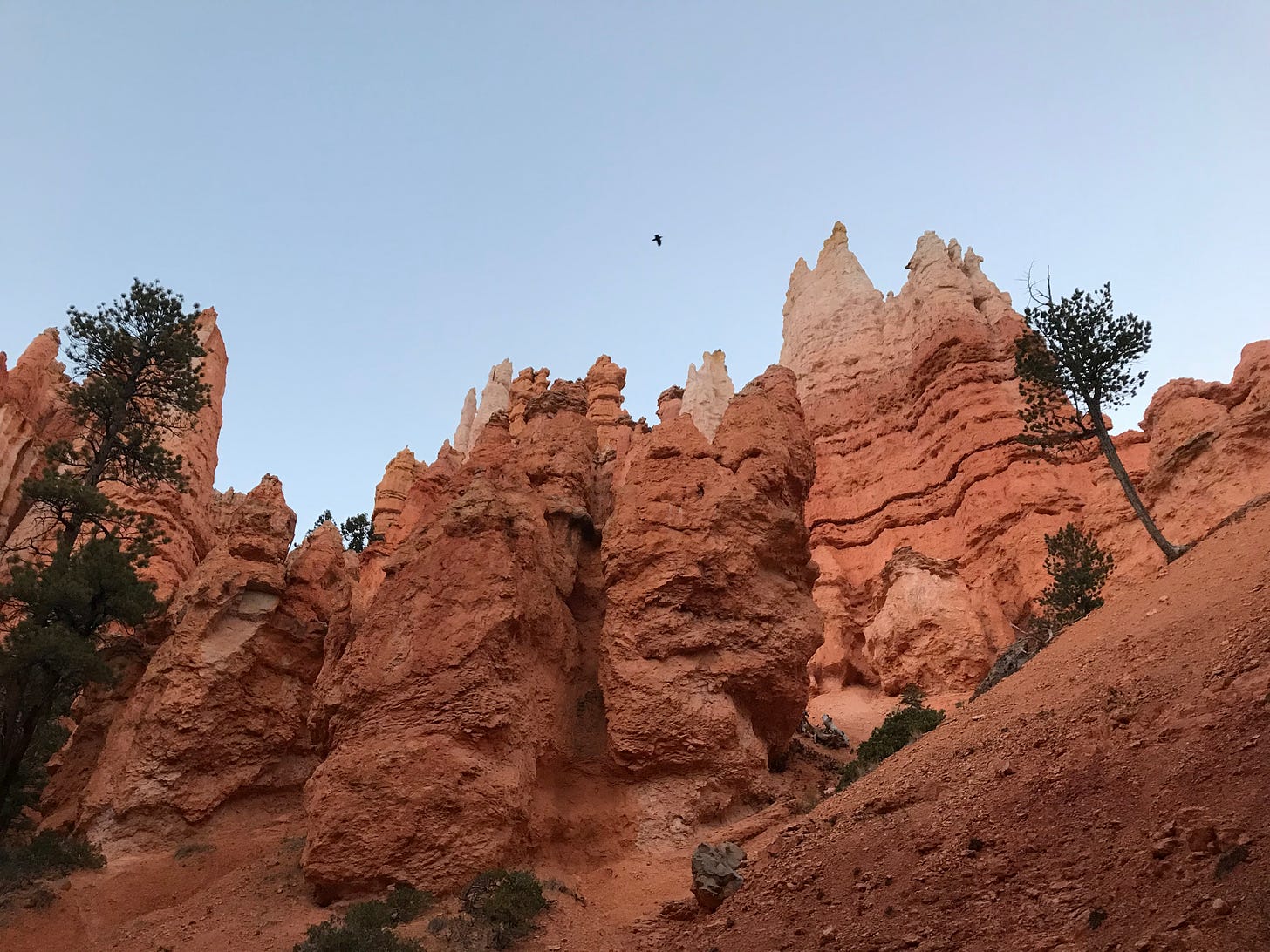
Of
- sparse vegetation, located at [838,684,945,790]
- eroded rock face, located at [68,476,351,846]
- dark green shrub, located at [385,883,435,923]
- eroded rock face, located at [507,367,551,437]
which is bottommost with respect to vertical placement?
sparse vegetation, located at [838,684,945,790]

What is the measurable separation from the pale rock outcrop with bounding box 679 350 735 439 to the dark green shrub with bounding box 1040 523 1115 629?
103ft

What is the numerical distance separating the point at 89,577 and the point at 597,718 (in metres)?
11.0

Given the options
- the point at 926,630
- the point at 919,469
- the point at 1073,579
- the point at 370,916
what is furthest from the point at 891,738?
the point at 919,469

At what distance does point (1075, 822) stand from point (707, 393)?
51031mm

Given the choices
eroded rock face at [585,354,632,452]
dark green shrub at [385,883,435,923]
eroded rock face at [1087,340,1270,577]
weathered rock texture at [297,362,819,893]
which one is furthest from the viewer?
eroded rock face at [585,354,632,452]

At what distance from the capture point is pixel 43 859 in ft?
50.3

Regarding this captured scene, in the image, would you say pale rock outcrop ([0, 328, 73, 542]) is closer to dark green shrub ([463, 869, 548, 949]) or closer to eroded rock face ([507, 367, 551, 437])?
eroded rock face ([507, 367, 551, 437])

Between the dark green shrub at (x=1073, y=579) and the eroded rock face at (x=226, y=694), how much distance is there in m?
18.7

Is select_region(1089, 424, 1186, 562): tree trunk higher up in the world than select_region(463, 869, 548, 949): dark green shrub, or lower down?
higher up

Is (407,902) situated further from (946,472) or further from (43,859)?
(946,472)

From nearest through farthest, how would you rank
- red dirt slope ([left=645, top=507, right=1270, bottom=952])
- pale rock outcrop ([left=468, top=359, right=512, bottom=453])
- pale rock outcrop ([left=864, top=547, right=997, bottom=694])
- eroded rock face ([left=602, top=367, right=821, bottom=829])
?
red dirt slope ([left=645, top=507, right=1270, bottom=952]) → eroded rock face ([left=602, top=367, right=821, bottom=829]) → pale rock outcrop ([left=864, top=547, right=997, bottom=694]) → pale rock outcrop ([left=468, top=359, right=512, bottom=453])

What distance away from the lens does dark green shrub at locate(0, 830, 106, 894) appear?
14.4m

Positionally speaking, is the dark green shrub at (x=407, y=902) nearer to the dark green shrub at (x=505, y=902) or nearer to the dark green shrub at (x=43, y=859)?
the dark green shrub at (x=505, y=902)

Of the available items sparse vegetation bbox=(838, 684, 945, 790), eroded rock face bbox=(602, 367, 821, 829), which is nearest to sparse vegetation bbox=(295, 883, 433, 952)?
eroded rock face bbox=(602, 367, 821, 829)
